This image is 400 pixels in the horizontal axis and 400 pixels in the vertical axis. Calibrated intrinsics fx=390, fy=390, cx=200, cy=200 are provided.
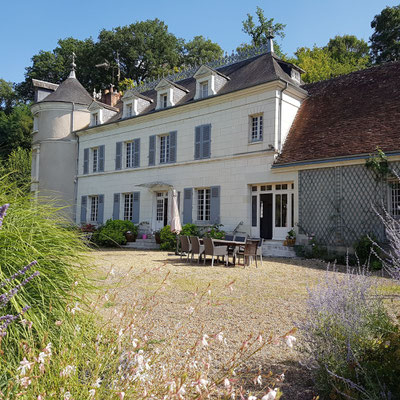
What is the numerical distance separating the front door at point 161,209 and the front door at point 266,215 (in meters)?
4.88

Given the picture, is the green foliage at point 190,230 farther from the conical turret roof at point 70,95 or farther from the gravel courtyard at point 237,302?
the conical turret roof at point 70,95

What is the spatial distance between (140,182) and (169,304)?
13.1m

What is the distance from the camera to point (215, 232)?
14203 mm

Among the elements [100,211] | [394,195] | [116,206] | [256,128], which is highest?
[256,128]

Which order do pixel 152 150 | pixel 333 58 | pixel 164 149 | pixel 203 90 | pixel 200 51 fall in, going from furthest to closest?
pixel 200 51 < pixel 333 58 < pixel 152 150 < pixel 164 149 < pixel 203 90

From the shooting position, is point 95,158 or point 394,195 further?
point 95,158

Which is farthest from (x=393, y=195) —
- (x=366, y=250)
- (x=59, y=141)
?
(x=59, y=141)

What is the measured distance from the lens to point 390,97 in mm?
12844

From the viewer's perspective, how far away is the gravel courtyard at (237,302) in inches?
129

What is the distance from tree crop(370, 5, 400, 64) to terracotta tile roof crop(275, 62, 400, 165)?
13.1m

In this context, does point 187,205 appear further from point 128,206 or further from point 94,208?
point 94,208

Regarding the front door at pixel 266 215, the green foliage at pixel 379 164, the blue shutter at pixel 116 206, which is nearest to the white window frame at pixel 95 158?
the blue shutter at pixel 116 206

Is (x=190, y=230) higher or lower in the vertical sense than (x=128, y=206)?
lower

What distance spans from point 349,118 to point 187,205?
6.95 metres
